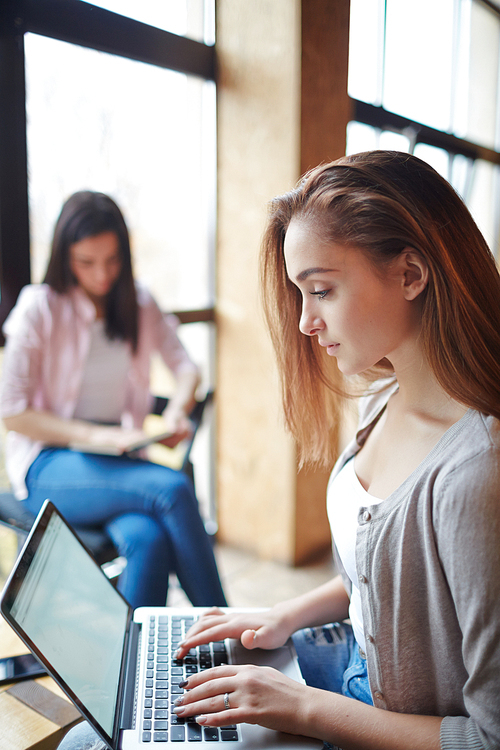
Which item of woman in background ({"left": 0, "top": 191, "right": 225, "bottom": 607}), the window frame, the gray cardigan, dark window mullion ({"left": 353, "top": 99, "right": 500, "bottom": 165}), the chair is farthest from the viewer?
dark window mullion ({"left": 353, "top": 99, "right": 500, "bottom": 165})

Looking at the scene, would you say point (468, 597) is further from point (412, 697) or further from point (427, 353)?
point (427, 353)

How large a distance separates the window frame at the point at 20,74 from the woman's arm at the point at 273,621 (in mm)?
1269

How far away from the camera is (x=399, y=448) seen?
941mm

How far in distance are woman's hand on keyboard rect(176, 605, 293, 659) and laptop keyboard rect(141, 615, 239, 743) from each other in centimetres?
2

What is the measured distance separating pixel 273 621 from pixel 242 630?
0.06m

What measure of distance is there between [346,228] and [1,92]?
1.44m

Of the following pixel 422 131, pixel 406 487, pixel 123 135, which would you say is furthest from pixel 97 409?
pixel 422 131

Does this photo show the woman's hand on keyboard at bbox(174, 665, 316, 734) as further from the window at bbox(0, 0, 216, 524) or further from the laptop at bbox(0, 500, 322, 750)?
the window at bbox(0, 0, 216, 524)

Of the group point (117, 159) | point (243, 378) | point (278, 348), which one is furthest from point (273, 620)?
point (117, 159)

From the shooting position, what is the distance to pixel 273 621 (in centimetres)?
98

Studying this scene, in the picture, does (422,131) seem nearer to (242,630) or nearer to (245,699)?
(242,630)

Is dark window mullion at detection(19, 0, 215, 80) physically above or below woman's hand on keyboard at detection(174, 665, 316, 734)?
above

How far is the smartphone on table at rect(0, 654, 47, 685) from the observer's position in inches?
36.0

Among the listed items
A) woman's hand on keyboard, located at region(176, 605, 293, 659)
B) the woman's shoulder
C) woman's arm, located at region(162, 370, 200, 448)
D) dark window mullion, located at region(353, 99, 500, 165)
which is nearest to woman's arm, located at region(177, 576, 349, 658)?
woman's hand on keyboard, located at region(176, 605, 293, 659)
